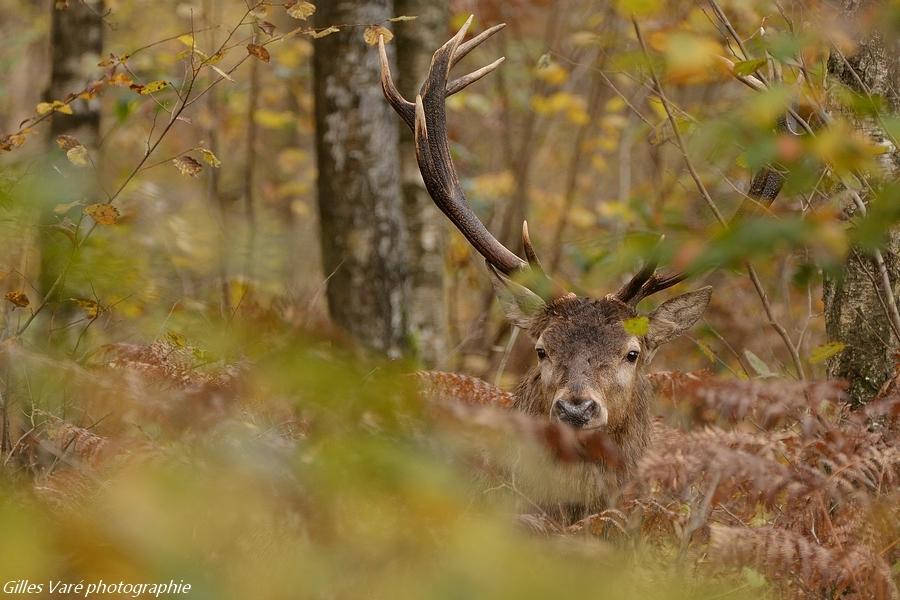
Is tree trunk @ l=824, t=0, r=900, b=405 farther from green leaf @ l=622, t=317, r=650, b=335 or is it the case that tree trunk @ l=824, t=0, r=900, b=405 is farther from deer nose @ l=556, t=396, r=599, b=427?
green leaf @ l=622, t=317, r=650, b=335

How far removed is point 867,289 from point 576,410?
159 centimetres

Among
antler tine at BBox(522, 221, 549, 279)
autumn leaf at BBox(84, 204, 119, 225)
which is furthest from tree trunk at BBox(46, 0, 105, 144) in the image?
antler tine at BBox(522, 221, 549, 279)

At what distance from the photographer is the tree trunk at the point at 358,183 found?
7133 mm

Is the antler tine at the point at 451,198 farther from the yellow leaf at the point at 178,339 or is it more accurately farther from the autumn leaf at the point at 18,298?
the autumn leaf at the point at 18,298

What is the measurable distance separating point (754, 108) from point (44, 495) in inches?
95.8

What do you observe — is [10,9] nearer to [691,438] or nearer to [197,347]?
[197,347]

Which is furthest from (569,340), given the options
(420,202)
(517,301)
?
(420,202)

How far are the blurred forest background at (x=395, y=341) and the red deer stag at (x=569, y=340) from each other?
0.26m

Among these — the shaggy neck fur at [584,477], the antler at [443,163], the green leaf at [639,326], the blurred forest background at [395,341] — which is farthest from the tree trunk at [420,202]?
the green leaf at [639,326]

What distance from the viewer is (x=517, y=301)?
5.75 meters

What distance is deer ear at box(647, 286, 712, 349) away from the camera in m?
5.50

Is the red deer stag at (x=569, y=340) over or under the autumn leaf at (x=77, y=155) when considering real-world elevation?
under

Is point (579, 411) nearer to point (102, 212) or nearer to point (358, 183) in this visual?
point (102, 212)

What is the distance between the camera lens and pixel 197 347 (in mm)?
4148
